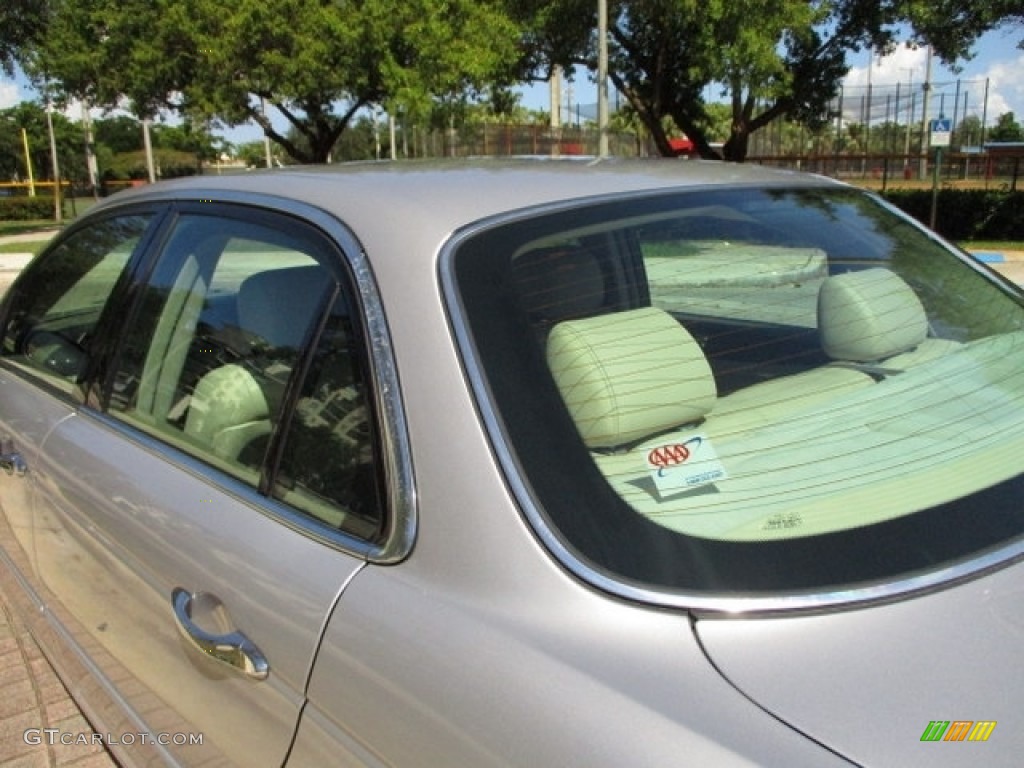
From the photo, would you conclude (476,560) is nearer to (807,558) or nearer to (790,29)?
(807,558)

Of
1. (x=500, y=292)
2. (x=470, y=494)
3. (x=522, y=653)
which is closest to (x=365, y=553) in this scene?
(x=470, y=494)

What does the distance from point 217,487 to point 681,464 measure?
0.90m

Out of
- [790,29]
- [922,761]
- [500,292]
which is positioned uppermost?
[790,29]

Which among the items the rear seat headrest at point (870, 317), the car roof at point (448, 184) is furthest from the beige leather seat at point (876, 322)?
the car roof at point (448, 184)

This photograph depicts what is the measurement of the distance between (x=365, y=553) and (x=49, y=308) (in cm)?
212

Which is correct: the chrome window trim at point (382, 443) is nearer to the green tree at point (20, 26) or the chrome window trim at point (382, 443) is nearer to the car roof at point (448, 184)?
the car roof at point (448, 184)

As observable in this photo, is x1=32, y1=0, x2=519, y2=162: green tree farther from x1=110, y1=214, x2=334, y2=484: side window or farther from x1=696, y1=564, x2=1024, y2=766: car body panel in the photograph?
x1=696, y1=564, x2=1024, y2=766: car body panel

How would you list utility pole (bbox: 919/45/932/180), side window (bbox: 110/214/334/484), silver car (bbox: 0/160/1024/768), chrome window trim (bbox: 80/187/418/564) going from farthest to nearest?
utility pole (bbox: 919/45/932/180)
side window (bbox: 110/214/334/484)
chrome window trim (bbox: 80/187/418/564)
silver car (bbox: 0/160/1024/768)

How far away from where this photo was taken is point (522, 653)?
3.85 ft

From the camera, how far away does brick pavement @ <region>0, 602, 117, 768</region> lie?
8.65ft

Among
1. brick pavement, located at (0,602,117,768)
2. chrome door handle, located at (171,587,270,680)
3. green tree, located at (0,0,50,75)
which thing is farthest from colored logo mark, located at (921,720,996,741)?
green tree, located at (0,0,50,75)

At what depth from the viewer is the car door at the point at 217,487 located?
1.51 m

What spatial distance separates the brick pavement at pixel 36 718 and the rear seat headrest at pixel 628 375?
1842 mm

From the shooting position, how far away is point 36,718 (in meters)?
2.87
